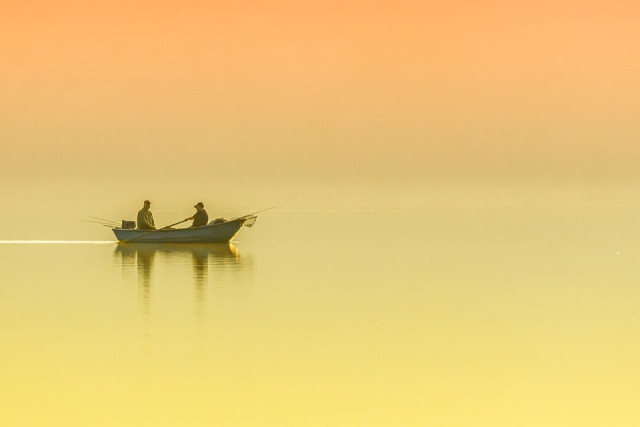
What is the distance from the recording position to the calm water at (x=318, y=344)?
13578mm

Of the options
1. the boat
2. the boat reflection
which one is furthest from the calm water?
the boat

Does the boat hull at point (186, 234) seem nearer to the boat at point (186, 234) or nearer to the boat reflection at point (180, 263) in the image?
the boat at point (186, 234)

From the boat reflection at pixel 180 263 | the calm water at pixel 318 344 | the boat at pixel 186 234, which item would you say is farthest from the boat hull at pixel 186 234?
the calm water at pixel 318 344

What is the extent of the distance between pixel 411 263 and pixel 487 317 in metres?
15.0

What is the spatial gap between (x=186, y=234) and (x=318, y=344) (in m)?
25.6

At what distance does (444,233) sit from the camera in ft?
202

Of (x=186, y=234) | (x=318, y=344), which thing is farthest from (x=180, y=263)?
(x=318, y=344)

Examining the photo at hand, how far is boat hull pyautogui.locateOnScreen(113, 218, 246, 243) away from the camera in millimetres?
43062

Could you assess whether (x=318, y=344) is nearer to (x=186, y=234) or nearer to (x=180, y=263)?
(x=180, y=263)

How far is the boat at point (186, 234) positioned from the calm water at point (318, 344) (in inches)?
303

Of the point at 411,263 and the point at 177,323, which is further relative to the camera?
the point at 411,263

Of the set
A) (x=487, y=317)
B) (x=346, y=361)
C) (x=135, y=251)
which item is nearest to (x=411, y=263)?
(x=135, y=251)

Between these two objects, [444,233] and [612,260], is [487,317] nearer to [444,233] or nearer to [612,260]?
[612,260]

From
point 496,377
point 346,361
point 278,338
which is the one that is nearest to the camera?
point 496,377
